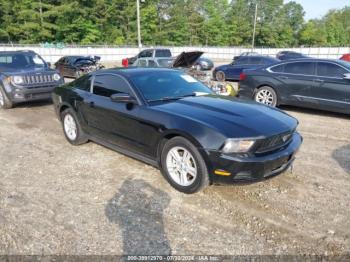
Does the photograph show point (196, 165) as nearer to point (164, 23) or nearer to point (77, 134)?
point (77, 134)

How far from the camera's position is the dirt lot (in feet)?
10.4

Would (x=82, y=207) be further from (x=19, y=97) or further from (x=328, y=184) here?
(x=19, y=97)

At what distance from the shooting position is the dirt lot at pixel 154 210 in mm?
3164

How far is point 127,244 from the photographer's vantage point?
3168mm

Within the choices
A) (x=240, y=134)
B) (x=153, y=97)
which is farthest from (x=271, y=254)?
(x=153, y=97)

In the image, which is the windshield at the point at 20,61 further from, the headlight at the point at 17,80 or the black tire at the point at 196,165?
the black tire at the point at 196,165

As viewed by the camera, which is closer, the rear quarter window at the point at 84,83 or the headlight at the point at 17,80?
the rear quarter window at the point at 84,83

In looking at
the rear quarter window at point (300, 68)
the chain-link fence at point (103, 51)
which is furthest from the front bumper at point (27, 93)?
the chain-link fence at point (103, 51)

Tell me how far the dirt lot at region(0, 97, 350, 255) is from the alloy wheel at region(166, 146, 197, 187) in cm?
21

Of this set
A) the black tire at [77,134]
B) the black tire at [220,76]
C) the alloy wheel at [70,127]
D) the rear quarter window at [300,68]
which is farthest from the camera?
the black tire at [220,76]

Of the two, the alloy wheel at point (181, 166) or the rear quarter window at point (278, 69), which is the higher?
the rear quarter window at point (278, 69)

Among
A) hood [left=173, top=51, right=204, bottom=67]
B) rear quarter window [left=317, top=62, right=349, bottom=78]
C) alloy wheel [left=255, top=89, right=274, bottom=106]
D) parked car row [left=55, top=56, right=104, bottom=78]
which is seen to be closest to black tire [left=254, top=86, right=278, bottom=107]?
alloy wheel [left=255, top=89, right=274, bottom=106]

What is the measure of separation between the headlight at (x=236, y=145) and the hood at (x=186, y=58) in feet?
28.3

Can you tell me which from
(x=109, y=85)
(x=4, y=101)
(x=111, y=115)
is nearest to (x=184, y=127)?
(x=111, y=115)
